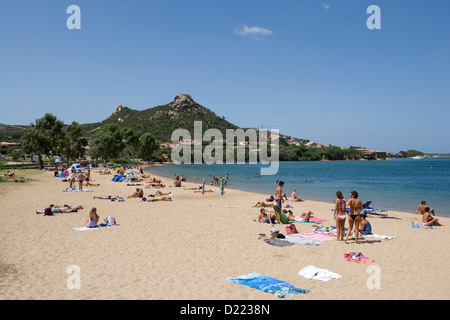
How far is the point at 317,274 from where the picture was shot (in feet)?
22.8

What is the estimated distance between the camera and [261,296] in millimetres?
5891

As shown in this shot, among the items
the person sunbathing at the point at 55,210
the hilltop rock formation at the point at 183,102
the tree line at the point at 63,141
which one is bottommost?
the person sunbathing at the point at 55,210

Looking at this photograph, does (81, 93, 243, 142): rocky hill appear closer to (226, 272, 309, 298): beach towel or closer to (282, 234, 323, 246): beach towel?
(282, 234, 323, 246): beach towel

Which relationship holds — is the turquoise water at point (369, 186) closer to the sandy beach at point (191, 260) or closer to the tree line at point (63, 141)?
the sandy beach at point (191, 260)

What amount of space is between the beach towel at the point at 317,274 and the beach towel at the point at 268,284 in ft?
2.53

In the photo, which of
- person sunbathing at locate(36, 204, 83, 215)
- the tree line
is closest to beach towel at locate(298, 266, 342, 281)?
person sunbathing at locate(36, 204, 83, 215)

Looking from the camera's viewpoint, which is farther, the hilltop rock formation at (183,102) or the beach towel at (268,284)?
the hilltop rock formation at (183,102)

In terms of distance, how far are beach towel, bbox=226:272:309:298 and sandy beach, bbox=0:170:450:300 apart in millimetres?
135

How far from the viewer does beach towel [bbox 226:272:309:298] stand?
19.7ft

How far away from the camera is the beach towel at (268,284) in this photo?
236 inches

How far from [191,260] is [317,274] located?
314 cm

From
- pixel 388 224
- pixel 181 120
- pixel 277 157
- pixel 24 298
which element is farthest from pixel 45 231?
pixel 181 120

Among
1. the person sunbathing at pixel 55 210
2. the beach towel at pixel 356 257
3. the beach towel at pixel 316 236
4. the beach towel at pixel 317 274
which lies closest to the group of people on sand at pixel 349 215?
the beach towel at pixel 316 236

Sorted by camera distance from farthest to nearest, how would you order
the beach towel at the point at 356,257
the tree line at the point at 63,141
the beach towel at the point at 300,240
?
1. the tree line at the point at 63,141
2. the beach towel at the point at 300,240
3. the beach towel at the point at 356,257
